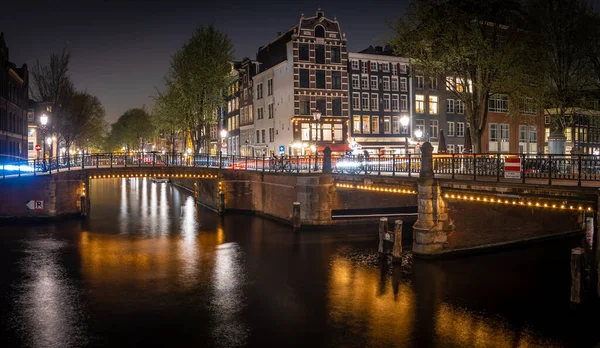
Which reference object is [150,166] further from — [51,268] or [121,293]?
[121,293]

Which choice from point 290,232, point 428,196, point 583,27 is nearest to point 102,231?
point 290,232

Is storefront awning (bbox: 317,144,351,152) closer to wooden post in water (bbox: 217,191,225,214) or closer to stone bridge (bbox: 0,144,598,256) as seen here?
stone bridge (bbox: 0,144,598,256)

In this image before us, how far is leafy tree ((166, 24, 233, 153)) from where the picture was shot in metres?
59.2

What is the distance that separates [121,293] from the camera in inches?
836

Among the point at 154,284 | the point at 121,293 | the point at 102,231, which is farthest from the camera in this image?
the point at 102,231

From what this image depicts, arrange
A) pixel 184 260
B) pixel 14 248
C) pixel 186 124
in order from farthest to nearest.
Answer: pixel 186 124 < pixel 14 248 < pixel 184 260

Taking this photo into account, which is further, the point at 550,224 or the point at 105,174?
the point at 105,174

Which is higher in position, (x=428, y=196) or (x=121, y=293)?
(x=428, y=196)

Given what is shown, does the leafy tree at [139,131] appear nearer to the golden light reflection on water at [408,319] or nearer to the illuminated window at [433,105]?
the illuminated window at [433,105]

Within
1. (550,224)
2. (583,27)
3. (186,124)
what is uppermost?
(583,27)

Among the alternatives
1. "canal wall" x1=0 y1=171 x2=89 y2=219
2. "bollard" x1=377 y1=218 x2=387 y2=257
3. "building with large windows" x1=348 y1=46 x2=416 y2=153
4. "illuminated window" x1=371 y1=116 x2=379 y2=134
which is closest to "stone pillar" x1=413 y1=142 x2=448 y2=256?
"bollard" x1=377 y1=218 x2=387 y2=257

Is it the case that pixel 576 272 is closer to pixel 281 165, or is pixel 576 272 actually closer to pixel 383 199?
pixel 383 199

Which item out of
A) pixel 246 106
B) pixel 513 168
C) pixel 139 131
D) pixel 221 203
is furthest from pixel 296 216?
pixel 139 131

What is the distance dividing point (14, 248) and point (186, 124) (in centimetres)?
3351
